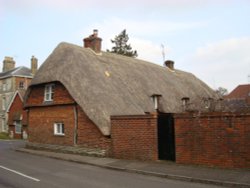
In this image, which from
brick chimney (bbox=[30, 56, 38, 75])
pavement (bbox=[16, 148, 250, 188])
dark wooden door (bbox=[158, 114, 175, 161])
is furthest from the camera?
brick chimney (bbox=[30, 56, 38, 75])

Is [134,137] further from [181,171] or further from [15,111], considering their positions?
[15,111]

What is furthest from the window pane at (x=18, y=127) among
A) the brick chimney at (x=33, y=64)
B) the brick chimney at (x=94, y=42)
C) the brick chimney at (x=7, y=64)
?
the brick chimney at (x=94, y=42)

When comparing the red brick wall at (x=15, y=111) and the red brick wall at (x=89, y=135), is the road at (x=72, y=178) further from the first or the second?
the red brick wall at (x=15, y=111)

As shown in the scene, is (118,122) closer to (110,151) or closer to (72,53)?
(110,151)

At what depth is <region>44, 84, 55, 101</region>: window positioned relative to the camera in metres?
22.5

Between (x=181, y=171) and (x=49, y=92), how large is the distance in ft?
42.2

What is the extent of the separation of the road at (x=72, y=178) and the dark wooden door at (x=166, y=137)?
3.20 m

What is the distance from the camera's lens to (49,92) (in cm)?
2286

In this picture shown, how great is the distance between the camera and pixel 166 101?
25.0m

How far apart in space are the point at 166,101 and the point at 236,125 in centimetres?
1167

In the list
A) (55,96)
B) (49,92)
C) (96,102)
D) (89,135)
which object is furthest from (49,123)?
(96,102)

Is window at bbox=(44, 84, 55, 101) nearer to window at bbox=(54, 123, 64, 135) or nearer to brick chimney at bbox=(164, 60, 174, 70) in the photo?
window at bbox=(54, 123, 64, 135)

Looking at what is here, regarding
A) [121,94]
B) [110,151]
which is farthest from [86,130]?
[121,94]

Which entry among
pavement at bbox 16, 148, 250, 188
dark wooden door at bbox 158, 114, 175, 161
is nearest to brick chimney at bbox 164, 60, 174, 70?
dark wooden door at bbox 158, 114, 175, 161
